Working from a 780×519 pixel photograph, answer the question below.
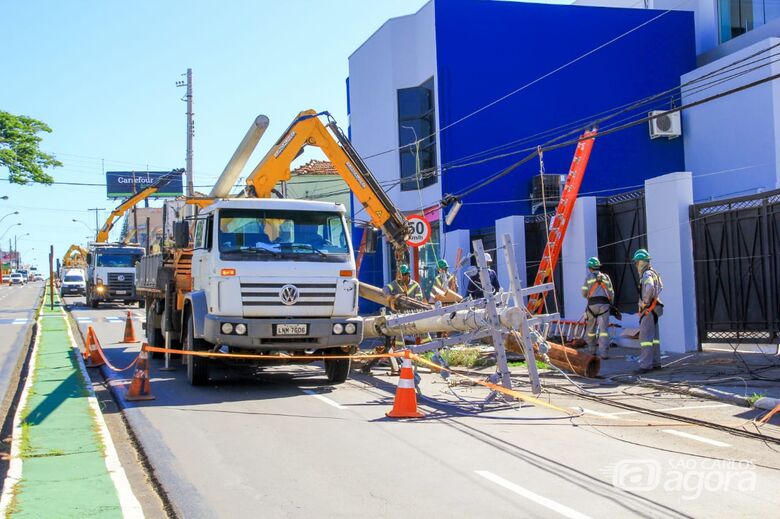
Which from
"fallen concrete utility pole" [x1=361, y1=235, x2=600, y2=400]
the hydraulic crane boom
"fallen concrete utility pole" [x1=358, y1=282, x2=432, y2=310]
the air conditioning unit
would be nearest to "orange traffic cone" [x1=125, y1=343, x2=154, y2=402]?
"fallen concrete utility pole" [x1=361, y1=235, x2=600, y2=400]

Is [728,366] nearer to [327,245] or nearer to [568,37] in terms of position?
[327,245]

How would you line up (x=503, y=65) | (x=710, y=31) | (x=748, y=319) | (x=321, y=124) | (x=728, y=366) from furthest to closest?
(x=710, y=31) < (x=503, y=65) < (x=321, y=124) < (x=748, y=319) < (x=728, y=366)

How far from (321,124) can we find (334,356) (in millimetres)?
5838

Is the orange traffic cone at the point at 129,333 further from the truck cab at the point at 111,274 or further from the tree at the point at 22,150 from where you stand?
the truck cab at the point at 111,274

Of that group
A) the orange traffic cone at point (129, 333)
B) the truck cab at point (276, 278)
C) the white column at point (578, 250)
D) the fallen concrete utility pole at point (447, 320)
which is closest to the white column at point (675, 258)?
→ the white column at point (578, 250)

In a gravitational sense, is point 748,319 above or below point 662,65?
below

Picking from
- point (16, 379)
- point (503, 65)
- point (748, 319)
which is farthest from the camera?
point (503, 65)

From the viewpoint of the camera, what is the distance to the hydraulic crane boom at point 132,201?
1378 inches

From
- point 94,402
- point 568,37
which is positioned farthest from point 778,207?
point 568,37

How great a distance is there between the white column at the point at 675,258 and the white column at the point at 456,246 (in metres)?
7.72

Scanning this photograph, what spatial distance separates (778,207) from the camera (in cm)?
1440

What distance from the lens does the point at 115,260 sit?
41.1 meters

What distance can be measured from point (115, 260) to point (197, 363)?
31.0 metres

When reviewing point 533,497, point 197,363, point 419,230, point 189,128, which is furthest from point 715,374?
point 189,128
